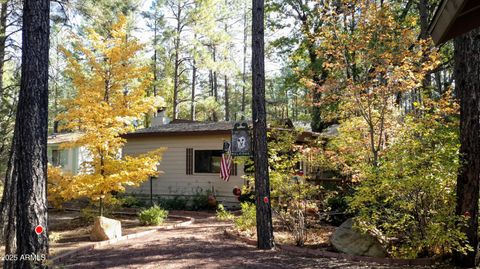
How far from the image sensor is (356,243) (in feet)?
22.2

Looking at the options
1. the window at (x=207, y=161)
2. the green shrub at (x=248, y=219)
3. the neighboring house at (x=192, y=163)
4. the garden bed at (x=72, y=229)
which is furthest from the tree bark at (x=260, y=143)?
the window at (x=207, y=161)

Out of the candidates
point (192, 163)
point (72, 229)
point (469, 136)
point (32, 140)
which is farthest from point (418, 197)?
point (192, 163)

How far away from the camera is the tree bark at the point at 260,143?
22.9ft

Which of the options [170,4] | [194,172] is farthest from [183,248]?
[170,4]

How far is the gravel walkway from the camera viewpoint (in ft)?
19.2

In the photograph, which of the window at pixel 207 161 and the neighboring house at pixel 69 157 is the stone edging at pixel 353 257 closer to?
the window at pixel 207 161

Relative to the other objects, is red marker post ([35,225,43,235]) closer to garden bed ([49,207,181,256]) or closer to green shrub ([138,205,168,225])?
garden bed ([49,207,181,256])

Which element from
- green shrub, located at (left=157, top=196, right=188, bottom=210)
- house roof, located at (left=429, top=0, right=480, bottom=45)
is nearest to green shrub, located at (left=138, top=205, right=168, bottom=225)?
green shrub, located at (left=157, top=196, right=188, bottom=210)

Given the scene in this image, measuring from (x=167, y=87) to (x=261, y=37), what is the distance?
20648 millimetres

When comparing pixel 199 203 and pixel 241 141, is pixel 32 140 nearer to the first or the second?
pixel 241 141

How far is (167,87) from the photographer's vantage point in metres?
27.0

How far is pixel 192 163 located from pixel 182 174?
63cm

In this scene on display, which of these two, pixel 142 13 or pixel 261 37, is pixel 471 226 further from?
pixel 142 13

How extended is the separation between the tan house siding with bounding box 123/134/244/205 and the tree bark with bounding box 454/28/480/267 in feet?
27.8
